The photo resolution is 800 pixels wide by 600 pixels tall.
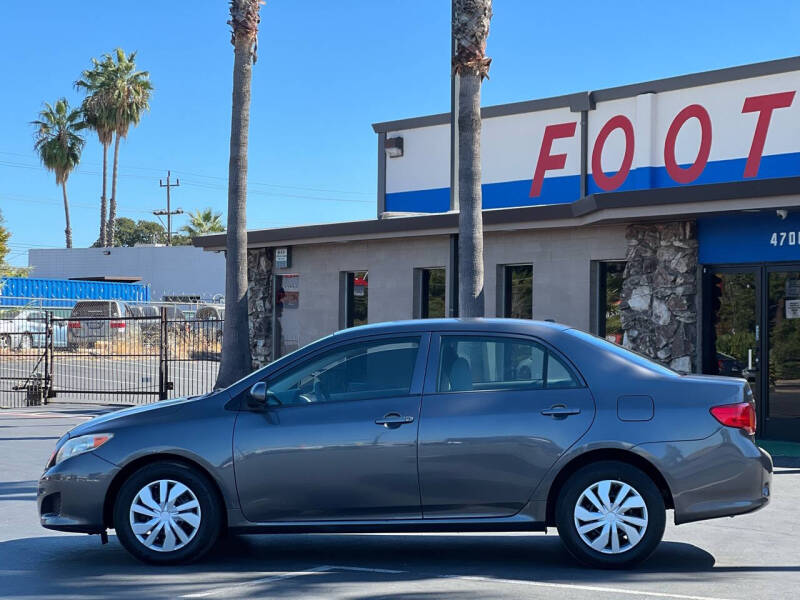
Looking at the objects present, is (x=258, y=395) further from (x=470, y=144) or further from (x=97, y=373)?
(x=97, y=373)

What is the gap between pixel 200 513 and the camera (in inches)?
290

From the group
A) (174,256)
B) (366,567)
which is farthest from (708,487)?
(174,256)

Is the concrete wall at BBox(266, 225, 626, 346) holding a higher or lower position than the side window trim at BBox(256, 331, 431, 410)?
higher

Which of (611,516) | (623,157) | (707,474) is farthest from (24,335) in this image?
(707,474)

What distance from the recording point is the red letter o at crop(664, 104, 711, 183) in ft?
62.5

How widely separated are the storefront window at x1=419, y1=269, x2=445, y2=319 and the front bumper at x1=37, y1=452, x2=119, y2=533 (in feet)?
42.0

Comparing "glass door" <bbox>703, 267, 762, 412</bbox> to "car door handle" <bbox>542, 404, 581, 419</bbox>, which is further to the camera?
"glass door" <bbox>703, 267, 762, 412</bbox>

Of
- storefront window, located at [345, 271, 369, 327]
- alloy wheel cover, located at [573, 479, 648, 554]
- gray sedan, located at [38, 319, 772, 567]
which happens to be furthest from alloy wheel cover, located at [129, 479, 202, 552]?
storefront window, located at [345, 271, 369, 327]

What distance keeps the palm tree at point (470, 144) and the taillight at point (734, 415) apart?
7399 mm

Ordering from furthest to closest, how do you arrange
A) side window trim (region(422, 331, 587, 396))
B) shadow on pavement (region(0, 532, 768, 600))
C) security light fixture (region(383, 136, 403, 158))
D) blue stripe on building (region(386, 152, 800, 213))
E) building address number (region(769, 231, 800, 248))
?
security light fixture (region(383, 136, 403, 158)) < blue stripe on building (region(386, 152, 800, 213)) < building address number (region(769, 231, 800, 248)) < side window trim (region(422, 331, 587, 396)) < shadow on pavement (region(0, 532, 768, 600))

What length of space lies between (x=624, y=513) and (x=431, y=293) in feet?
42.9

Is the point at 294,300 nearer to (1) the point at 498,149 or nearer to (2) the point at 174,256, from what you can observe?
(1) the point at 498,149

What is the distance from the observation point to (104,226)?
210 feet

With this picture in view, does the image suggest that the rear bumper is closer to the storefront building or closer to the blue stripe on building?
the storefront building
